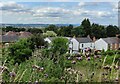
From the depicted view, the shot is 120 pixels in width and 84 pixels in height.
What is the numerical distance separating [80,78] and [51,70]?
2.17ft

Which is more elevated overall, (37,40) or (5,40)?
(5,40)

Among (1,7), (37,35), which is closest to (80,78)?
(1,7)

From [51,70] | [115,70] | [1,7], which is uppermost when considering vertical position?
[1,7]

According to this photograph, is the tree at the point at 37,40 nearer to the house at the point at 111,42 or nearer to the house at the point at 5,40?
the house at the point at 5,40

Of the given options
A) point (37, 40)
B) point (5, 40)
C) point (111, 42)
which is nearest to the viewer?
point (5, 40)

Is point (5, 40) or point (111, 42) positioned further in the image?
point (111, 42)

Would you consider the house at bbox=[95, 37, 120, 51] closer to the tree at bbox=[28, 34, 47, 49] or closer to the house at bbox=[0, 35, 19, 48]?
the house at bbox=[0, 35, 19, 48]

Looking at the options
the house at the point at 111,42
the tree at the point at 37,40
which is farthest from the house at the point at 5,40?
the house at the point at 111,42

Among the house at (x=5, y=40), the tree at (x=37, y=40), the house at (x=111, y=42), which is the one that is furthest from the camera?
the tree at (x=37, y=40)

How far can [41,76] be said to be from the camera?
1499 mm

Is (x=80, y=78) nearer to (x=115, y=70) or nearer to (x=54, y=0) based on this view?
(x=115, y=70)

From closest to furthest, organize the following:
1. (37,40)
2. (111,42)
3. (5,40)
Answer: (5,40), (111,42), (37,40)

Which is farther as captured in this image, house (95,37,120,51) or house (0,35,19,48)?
house (95,37,120,51)

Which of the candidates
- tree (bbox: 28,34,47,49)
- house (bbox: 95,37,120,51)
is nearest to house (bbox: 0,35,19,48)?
tree (bbox: 28,34,47,49)
